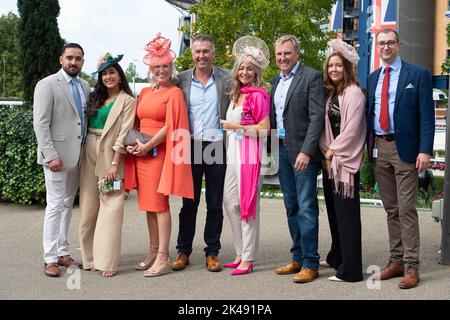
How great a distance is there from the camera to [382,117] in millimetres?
5492

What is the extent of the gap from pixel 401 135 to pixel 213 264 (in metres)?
2.09

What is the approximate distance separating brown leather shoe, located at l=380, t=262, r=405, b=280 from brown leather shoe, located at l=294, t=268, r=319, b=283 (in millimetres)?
611

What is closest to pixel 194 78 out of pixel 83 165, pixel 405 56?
pixel 83 165

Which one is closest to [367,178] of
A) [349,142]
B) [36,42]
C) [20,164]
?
[20,164]

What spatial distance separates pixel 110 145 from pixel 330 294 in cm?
237

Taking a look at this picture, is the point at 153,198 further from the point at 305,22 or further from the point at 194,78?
the point at 305,22

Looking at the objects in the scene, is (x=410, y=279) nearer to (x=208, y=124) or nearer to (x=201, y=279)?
(x=201, y=279)

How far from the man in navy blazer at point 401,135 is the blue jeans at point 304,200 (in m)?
0.62

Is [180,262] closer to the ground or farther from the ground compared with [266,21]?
closer to the ground

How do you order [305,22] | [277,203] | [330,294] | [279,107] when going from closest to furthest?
[330,294] < [279,107] < [277,203] < [305,22]

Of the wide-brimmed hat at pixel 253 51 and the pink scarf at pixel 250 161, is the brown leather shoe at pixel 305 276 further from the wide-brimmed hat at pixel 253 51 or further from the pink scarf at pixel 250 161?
the wide-brimmed hat at pixel 253 51

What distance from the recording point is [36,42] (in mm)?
11125

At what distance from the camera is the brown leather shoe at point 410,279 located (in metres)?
5.33

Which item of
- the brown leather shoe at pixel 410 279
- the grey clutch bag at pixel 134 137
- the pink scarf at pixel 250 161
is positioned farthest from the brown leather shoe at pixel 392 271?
the grey clutch bag at pixel 134 137
